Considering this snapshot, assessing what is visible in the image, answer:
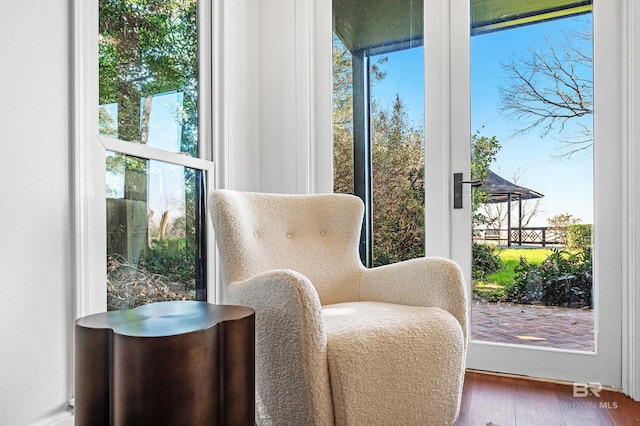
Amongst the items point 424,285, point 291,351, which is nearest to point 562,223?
point 424,285

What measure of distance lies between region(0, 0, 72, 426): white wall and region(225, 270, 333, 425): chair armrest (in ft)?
2.06

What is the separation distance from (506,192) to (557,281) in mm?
467

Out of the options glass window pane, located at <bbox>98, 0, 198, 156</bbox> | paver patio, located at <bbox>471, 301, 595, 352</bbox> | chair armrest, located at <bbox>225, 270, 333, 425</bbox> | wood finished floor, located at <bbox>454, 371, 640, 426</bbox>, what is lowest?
wood finished floor, located at <bbox>454, 371, 640, 426</bbox>

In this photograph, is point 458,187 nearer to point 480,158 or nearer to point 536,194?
point 480,158

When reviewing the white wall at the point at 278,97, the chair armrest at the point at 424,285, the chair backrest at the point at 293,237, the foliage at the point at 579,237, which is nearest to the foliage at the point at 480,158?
the foliage at the point at 579,237

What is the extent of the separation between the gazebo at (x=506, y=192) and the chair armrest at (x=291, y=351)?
137 centimetres

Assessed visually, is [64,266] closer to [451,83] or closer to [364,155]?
[364,155]

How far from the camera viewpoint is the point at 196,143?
2078 mm

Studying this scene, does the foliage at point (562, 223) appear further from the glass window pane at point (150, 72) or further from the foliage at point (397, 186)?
the glass window pane at point (150, 72)

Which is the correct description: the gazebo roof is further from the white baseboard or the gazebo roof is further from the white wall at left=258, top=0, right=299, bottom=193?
the white baseboard

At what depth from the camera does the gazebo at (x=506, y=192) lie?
2.10m

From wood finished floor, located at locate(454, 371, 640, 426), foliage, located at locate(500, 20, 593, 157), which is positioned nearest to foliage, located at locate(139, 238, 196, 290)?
wood finished floor, located at locate(454, 371, 640, 426)

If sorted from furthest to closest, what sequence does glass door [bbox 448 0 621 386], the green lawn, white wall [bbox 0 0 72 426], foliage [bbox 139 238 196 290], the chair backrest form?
the green lawn, glass door [bbox 448 0 621 386], foliage [bbox 139 238 196 290], the chair backrest, white wall [bbox 0 0 72 426]

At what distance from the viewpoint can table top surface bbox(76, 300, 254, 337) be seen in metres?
0.94
